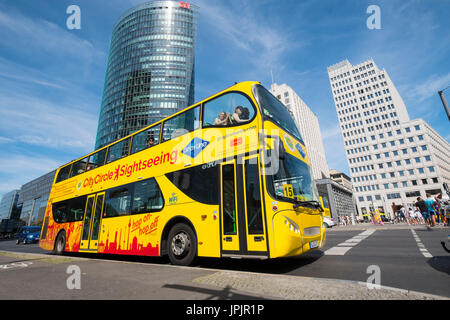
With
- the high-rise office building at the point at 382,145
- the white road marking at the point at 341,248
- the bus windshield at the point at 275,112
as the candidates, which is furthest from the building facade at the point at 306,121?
the bus windshield at the point at 275,112

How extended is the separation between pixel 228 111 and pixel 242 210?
8.01 ft

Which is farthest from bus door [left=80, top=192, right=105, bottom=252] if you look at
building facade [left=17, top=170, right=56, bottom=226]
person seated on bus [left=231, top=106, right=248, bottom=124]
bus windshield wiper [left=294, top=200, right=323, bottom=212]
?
building facade [left=17, top=170, right=56, bottom=226]

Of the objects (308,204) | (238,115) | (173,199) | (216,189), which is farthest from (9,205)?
(308,204)

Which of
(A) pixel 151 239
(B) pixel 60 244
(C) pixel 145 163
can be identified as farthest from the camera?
(B) pixel 60 244

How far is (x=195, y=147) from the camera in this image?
18.8 feet

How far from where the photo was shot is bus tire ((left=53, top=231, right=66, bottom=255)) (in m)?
9.40

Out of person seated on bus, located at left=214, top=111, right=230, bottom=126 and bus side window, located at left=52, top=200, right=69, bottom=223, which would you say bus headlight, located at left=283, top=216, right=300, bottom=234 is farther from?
bus side window, located at left=52, top=200, right=69, bottom=223

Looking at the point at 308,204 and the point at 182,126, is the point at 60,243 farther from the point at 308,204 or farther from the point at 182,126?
the point at 308,204

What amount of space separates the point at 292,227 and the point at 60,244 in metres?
10.4

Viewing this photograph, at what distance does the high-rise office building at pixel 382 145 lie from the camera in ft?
233

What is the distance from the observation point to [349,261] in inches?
197
